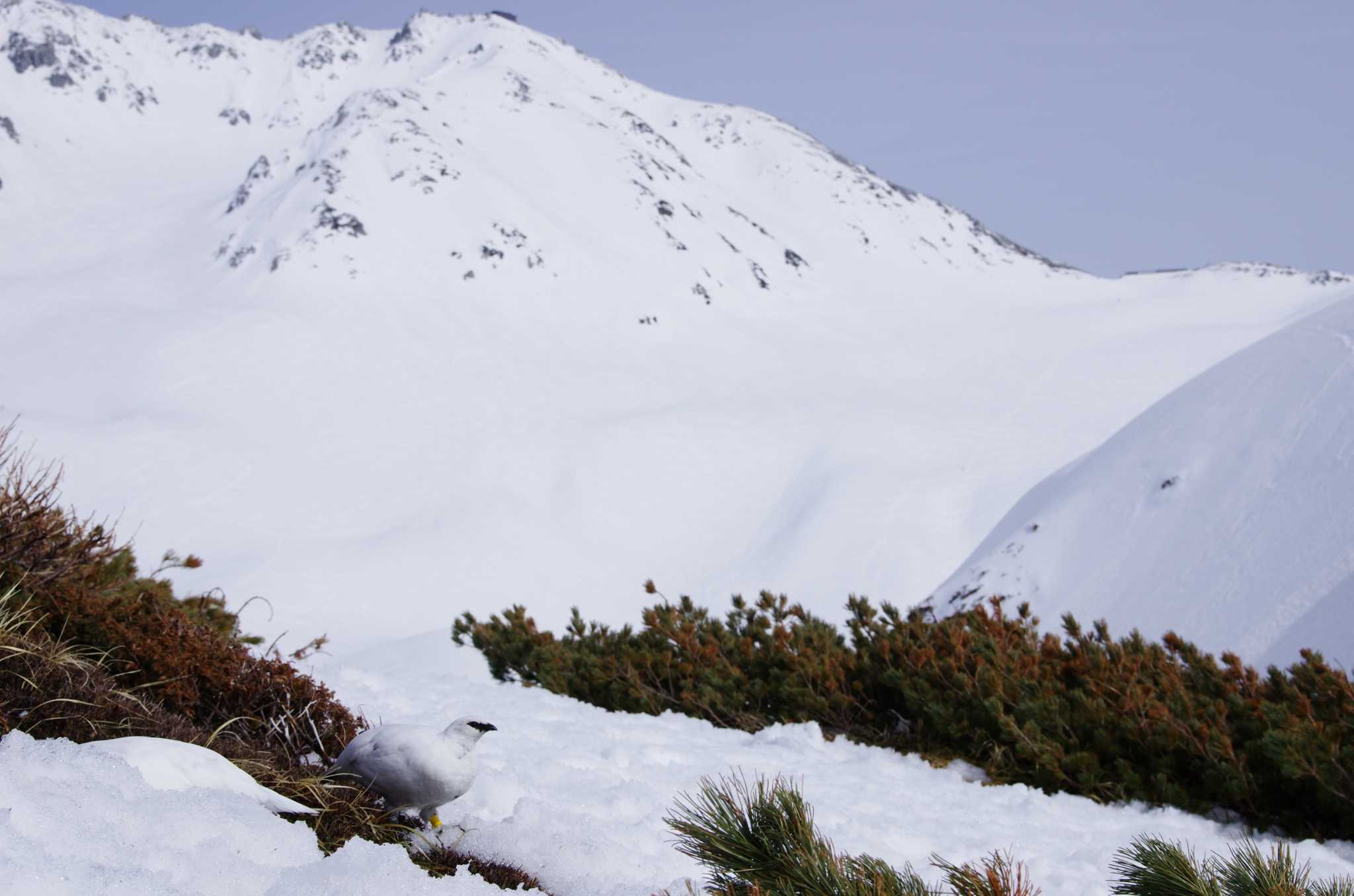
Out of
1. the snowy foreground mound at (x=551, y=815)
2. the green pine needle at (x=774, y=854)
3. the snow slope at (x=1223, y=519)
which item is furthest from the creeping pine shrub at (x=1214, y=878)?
the snow slope at (x=1223, y=519)

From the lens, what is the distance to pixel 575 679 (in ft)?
23.2

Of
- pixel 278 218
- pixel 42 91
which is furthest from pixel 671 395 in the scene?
pixel 42 91

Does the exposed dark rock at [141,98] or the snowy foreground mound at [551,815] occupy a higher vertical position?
the exposed dark rock at [141,98]

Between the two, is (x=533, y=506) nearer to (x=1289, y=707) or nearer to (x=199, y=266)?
(x=1289, y=707)

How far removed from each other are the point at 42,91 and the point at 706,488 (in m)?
75.3

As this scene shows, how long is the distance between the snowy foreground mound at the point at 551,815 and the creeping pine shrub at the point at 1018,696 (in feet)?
0.85

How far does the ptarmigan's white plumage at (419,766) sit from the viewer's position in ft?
8.79

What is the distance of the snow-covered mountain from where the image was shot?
20.0m

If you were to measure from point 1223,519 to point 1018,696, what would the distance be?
3651mm

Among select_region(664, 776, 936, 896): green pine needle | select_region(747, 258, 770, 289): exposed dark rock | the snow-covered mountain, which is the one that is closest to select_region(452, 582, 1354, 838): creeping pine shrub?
the snow-covered mountain

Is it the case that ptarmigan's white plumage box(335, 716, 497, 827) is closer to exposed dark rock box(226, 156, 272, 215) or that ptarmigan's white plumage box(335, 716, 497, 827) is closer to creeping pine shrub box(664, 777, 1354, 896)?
creeping pine shrub box(664, 777, 1354, 896)

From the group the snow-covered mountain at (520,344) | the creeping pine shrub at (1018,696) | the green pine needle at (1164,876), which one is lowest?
the green pine needle at (1164,876)

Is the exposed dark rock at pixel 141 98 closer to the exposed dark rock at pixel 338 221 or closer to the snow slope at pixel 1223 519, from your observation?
the exposed dark rock at pixel 338 221

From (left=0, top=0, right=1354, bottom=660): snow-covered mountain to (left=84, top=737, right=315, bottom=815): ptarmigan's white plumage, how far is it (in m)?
7.39
